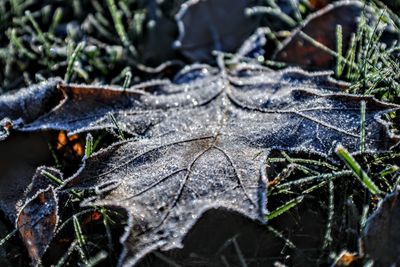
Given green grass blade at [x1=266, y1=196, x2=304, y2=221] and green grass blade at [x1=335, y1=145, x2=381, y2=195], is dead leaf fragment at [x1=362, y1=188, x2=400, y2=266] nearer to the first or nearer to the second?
green grass blade at [x1=335, y1=145, x2=381, y2=195]

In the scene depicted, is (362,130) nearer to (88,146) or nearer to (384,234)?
(384,234)

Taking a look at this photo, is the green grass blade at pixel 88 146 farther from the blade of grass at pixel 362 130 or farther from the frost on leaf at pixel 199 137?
the blade of grass at pixel 362 130

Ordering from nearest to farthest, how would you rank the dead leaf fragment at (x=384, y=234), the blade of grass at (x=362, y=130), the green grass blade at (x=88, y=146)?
the dead leaf fragment at (x=384, y=234) → the blade of grass at (x=362, y=130) → the green grass blade at (x=88, y=146)

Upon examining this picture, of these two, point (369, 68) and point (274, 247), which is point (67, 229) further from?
point (369, 68)

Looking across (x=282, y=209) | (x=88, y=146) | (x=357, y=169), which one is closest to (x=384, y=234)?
(x=357, y=169)

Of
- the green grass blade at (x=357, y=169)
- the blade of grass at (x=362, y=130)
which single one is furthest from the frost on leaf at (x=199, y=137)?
the green grass blade at (x=357, y=169)

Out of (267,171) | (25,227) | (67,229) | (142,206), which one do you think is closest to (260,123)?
(267,171)
